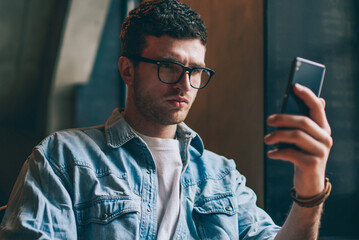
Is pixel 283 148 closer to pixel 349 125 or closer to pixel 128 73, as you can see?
pixel 128 73

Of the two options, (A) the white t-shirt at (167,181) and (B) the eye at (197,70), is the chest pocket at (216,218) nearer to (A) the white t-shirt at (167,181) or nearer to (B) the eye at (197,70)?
(A) the white t-shirt at (167,181)

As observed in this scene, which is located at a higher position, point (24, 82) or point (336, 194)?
point (24, 82)

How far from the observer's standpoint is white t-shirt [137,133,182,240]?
1.13 metres

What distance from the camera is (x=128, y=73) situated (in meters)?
1.33

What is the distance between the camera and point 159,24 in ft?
4.10

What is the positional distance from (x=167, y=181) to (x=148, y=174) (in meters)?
0.08

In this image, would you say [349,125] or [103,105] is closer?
[349,125]

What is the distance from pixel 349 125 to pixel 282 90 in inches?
13.9

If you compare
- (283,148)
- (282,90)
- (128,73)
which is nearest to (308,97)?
(283,148)

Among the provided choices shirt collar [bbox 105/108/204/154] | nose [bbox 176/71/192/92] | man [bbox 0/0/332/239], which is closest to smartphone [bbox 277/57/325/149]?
man [bbox 0/0/332/239]

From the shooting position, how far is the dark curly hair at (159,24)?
125cm

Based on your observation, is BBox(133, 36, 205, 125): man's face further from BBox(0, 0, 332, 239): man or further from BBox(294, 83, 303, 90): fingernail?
BBox(294, 83, 303, 90): fingernail

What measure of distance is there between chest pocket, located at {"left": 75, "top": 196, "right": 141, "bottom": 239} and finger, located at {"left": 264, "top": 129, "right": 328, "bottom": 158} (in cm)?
59

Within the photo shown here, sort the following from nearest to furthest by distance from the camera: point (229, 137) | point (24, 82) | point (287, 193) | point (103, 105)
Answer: point (287, 193), point (229, 137), point (24, 82), point (103, 105)
